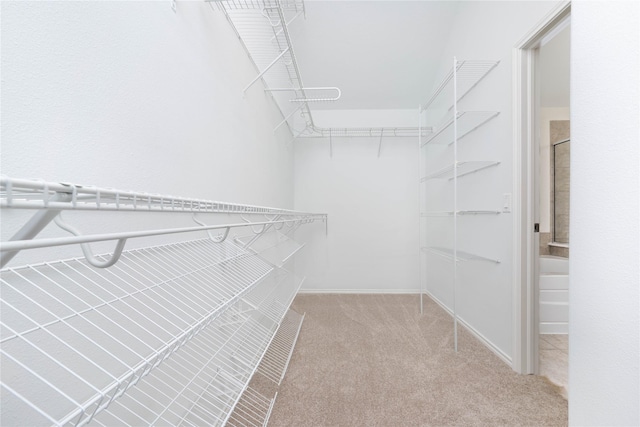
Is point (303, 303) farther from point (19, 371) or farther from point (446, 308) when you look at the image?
point (19, 371)

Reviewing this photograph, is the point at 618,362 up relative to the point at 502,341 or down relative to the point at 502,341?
up

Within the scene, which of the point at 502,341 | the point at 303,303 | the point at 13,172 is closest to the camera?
the point at 13,172

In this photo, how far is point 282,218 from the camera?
1.84 metres

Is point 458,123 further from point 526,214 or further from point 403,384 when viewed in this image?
point 403,384

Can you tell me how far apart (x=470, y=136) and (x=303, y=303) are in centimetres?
214

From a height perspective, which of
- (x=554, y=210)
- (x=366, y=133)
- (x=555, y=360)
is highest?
(x=366, y=133)

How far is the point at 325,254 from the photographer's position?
330cm

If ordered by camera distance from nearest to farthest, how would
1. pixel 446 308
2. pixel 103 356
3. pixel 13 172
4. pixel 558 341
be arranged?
pixel 13 172, pixel 103 356, pixel 558 341, pixel 446 308

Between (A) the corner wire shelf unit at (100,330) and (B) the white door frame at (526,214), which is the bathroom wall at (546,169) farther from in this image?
(A) the corner wire shelf unit at (100,330)

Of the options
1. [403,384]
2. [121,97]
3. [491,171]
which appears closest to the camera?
[121,97]

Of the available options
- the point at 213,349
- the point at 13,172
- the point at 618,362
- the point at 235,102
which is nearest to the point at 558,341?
the point at 618,362

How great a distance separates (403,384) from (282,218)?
3.84 ft

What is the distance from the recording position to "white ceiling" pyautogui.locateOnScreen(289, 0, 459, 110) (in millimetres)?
2377

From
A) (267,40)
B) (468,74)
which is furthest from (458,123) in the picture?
(267,40)
